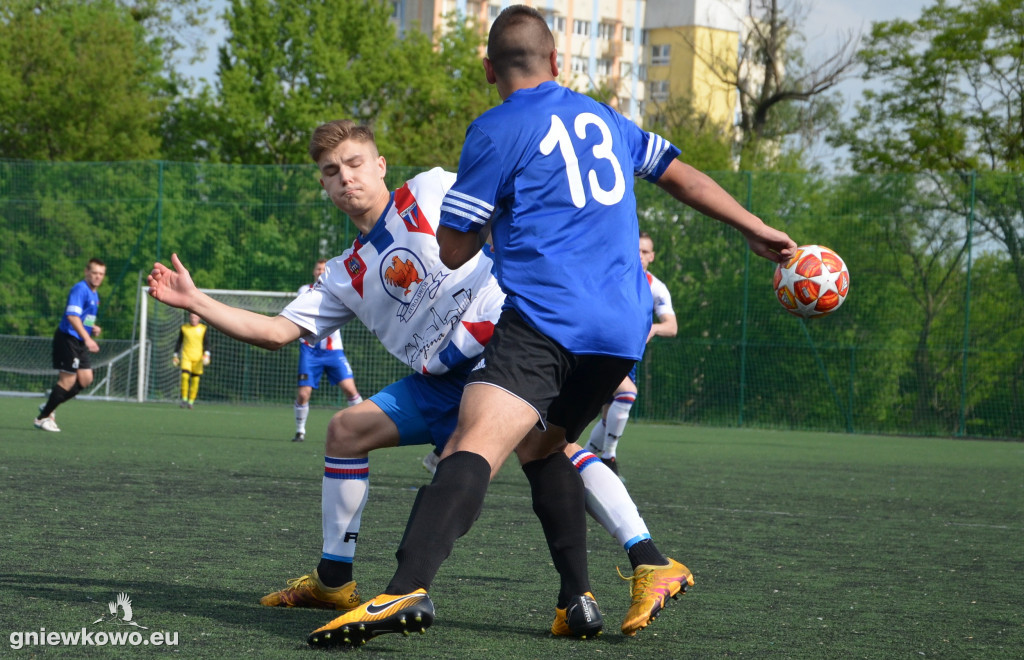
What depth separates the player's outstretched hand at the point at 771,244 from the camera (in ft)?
12.4

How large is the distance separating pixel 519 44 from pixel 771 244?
3.33 feet

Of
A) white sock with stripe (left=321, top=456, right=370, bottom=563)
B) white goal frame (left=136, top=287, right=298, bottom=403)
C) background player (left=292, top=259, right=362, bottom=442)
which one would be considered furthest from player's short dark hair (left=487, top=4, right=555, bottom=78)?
white goal frame (left=136, top=287, right=298, bottom=403)

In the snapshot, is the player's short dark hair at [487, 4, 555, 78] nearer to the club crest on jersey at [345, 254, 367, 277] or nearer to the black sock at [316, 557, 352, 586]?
the club crest on jersey at [345, 254, 367, 277]

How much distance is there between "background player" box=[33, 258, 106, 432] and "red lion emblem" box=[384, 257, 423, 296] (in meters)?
10.2

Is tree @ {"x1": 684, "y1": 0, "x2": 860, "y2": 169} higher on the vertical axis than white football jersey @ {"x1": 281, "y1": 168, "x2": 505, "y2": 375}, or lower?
higher

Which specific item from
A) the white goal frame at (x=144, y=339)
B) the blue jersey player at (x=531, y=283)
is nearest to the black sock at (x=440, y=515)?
the blue jersey player at (x=531, y=283)

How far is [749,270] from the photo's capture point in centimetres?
2109

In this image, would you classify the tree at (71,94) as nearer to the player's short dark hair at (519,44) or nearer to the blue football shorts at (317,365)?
the blue football shorts at (317,365)

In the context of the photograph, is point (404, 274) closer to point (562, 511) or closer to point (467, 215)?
point (467, 215)

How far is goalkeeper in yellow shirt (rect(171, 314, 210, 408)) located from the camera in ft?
68.5

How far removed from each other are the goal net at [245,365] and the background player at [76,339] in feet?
25.7

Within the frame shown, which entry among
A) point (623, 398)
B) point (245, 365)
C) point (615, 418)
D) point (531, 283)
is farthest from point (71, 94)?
point (531, 283)

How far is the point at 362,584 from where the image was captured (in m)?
4.48

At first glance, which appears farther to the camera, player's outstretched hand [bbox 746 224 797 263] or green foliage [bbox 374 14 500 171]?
green foliage [bbox 374 14 500 171]
